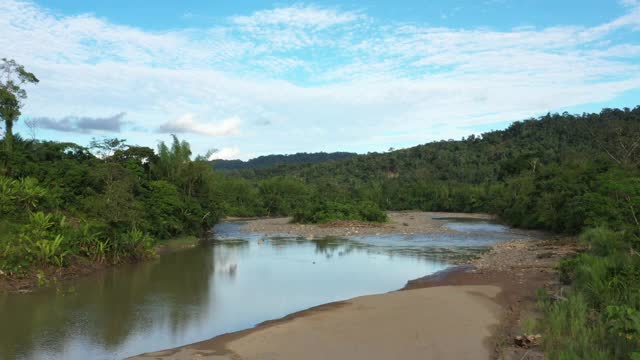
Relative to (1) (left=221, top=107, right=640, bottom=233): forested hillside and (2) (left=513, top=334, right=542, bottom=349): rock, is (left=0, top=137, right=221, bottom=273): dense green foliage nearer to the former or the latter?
(2) (left=513, top=334, right=542, bottom=349): rock

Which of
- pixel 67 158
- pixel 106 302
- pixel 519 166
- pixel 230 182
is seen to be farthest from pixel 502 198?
pixel 106 302

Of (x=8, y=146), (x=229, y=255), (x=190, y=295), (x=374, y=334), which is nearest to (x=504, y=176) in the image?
(x=229, y=255)

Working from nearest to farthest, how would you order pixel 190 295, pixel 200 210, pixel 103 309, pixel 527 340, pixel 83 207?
pixel 527 340 → pixel 103 309 → pixel 190 295 → pixel 83 207 → pixel 200 210

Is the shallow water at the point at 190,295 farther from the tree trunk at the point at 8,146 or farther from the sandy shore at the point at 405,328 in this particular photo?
the tree trunk at the point at 8,146

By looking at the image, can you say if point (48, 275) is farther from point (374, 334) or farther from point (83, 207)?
point (374, 334)

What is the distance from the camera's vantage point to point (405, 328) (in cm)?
1170

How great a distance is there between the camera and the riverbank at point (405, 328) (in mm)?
9992

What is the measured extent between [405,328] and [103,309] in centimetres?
871

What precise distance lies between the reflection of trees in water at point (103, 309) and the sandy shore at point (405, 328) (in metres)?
2.75

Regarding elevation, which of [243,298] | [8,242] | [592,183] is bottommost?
[243,298]

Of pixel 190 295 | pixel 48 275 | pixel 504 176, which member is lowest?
pixel 190 295

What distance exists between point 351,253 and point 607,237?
13921 millimetres

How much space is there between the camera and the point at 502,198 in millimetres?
59031

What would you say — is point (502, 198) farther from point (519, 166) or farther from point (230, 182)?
point (230, 182)
